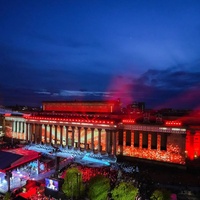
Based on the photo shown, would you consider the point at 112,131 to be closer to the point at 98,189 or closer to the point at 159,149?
the point at 159,149

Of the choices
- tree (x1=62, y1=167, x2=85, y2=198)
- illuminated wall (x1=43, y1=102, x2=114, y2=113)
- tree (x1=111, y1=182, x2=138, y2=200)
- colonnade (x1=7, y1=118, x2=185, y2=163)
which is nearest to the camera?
tree (x1=111, y1=182, x2=138, y2=200)

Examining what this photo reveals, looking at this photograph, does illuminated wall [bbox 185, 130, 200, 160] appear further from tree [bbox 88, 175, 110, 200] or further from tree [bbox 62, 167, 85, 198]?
tree [bbox 62, 167, 85, 198]

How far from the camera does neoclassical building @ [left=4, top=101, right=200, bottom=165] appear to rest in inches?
1781

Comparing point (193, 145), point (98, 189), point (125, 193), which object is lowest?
point (98, 189)

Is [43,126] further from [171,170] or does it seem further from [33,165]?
[171,170]

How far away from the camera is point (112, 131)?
53.6m

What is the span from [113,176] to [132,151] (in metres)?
16.2

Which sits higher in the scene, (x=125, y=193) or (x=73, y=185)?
(x=125, y=193)

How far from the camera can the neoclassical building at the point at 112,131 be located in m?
45.2

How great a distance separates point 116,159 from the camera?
50156 mm

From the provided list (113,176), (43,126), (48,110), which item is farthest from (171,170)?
(48,110)

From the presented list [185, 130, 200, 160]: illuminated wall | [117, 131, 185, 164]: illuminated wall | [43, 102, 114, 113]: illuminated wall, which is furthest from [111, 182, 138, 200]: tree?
[43, 102, 114, 113]: illuminated wall

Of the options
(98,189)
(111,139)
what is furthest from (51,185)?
(111,139)

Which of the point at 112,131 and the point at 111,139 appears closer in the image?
the point at 112,131
